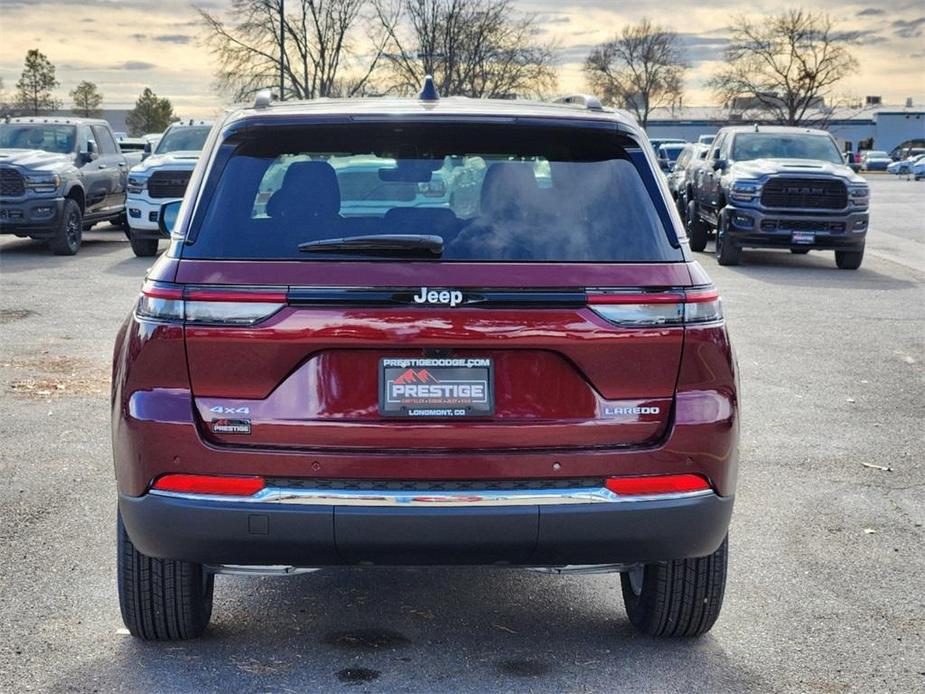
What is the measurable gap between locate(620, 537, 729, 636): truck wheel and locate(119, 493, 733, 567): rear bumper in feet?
1.50

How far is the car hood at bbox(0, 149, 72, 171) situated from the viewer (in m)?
19.3

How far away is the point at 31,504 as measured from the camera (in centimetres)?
616

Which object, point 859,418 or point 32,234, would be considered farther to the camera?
point 32,234

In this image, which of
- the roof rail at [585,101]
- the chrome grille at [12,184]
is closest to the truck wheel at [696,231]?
the chrome grille at [12,184]

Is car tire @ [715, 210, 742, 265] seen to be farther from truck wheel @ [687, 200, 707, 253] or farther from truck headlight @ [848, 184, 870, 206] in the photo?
truck wheel @ [687, 200, 707, 253]

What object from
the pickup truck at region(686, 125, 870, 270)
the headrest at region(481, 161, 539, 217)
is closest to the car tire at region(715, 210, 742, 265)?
the pickup truck at region(686, 125, 870, 270)

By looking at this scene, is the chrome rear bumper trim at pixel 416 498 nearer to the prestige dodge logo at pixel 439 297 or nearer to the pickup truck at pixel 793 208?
the prestige dodge logo at pixel 439 297

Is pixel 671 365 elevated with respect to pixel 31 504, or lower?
elevated

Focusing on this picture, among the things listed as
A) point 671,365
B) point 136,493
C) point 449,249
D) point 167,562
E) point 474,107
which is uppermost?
point 474,107

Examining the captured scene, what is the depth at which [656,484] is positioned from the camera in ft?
12.3

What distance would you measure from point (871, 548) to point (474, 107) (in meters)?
2.81

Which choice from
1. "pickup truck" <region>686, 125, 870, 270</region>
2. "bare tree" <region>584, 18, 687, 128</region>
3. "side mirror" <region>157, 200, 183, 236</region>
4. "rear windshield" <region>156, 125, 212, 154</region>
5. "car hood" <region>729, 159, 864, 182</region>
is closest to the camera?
"side mirror" <region>157, 200, 183, 236</region>

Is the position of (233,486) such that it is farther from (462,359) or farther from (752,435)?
(752,435)

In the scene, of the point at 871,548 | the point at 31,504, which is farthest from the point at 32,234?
the point at 871,548
